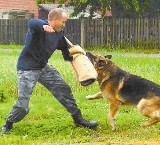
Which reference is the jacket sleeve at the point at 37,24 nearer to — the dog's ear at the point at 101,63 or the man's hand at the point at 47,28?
the man's hand at the point at 47,28

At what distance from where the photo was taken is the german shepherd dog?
8.45 m

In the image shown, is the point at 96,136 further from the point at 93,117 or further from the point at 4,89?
the point at 4,89

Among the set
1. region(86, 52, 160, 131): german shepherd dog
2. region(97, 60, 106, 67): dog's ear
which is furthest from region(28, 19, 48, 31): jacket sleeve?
region(97, 60, 106, 67): dog's ear

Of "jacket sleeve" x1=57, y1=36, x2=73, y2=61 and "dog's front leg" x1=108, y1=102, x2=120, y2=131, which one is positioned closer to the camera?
"jacket sleeve" x1=57, y1=36, x2=73, y2=61

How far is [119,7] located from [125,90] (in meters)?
24.1

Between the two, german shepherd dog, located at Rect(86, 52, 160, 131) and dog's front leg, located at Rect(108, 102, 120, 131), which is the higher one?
german shepherd dog, located at Rect(86, 52, 160, 131)

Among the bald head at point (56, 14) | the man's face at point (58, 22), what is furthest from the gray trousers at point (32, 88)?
the bald head at point (56, 14)

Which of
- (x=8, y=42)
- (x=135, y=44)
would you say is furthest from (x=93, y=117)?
(x=8, y=42)

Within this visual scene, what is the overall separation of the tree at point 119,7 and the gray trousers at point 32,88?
21.1 m

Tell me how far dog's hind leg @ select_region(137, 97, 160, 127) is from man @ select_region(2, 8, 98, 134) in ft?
4.30

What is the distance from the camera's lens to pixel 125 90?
344 inches

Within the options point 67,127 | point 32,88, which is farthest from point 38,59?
point 67,127

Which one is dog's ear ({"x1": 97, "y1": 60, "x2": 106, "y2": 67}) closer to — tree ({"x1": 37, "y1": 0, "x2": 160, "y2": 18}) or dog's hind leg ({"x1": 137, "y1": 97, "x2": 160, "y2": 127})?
dog's hind leg ({"x1": 137, "y1": 97, "x2": 160, "y2": 127})

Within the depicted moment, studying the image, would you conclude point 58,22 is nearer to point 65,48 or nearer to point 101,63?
point 65,48
